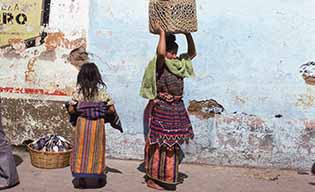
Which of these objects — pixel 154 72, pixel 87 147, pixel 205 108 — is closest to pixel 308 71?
pixel 205 108

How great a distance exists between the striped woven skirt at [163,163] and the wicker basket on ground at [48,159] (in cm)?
111

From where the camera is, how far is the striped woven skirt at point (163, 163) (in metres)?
5.41

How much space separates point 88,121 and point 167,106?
0.79m

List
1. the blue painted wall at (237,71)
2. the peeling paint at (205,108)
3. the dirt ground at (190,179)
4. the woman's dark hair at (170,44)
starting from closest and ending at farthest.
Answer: the woman's dark hair at (170,44) < the dirt ground at (190,179) < the blue painted wall at (237,71) < the peeling paint at (205,108)

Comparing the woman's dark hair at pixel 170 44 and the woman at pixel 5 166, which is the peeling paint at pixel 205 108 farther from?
the woman at pixel 5 166

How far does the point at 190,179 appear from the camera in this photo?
19.3 feet

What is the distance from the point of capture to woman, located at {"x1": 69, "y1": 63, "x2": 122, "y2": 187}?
5176 mm

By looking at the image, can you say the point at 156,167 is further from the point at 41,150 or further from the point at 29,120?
the point at 29,120

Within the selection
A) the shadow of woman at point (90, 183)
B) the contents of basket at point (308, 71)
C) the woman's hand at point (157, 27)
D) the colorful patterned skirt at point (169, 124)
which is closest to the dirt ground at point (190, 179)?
the shadow of woman at point (90, 183)

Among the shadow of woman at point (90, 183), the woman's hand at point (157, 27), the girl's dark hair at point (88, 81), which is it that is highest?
the woman's hand at point (157, 27)

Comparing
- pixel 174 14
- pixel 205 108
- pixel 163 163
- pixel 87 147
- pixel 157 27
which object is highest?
pixel 174 14

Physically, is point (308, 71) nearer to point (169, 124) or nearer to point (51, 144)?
point (169, 124)

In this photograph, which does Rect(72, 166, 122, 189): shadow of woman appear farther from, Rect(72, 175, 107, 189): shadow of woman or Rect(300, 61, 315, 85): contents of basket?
Rect(300, 61, 315, 85): contents of basket

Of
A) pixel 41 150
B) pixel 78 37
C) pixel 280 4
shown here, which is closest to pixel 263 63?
pixel 280 4
